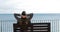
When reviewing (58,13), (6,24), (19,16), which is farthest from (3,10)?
(19,16)

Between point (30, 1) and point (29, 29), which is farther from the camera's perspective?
point (30, 1)

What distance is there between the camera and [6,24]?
19.9ft

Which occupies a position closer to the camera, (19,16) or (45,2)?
(19,16)

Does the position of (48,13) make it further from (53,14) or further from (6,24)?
(6,24)

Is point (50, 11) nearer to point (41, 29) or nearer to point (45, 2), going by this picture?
point (45, 2)

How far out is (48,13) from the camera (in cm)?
801

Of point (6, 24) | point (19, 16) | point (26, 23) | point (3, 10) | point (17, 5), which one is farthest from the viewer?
point (17, 5)

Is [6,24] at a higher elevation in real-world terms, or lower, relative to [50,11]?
lower

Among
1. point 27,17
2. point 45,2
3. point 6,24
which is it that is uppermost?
point 45,2

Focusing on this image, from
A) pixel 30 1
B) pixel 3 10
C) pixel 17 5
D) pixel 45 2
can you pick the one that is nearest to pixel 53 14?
pixel 45 2

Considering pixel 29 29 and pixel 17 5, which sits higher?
pixel 17 5

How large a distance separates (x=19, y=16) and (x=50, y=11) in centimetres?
591

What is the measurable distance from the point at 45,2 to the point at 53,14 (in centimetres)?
82

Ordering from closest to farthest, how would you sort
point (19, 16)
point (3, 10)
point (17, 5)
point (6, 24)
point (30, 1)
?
point (19, 16) < point (6, 24) < point (3, 10) < point (17, 5) < point (30, 1)
